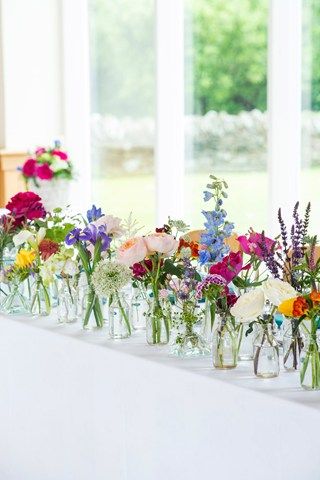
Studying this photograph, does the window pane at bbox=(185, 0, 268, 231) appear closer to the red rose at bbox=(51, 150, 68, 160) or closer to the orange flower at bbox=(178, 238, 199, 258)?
the red rose at bbox=(51, 150, 68, 160)

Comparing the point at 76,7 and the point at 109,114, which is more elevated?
the point at 76,7

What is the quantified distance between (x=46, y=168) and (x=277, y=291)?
387 cm

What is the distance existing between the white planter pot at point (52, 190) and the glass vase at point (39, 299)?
Answer: 9.83 ft

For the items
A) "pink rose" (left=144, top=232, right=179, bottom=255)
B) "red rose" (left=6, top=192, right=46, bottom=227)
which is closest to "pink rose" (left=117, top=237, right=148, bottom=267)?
"pink rose" (left=144, top=232, right=179, bottom=255)

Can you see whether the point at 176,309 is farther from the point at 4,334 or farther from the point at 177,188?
the point at 177,188

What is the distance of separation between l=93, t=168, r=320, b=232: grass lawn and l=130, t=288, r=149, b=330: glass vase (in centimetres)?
333

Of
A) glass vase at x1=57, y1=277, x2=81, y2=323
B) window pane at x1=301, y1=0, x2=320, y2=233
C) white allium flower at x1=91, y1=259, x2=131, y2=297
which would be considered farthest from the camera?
window pane at x1=301, y1=0, x2=320, y2=233

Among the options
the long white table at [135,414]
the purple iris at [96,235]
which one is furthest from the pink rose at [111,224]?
the long white table at [135,414]

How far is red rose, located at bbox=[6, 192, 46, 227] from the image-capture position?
9.53 ft

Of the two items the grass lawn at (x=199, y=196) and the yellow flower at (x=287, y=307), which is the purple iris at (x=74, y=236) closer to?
the yellow flower at (x=287, y=307)

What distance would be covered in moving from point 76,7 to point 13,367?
4850mm

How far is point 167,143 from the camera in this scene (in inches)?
260

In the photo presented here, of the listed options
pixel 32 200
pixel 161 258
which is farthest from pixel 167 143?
pixel 161 258

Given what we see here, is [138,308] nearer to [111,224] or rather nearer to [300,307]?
[111,224]
